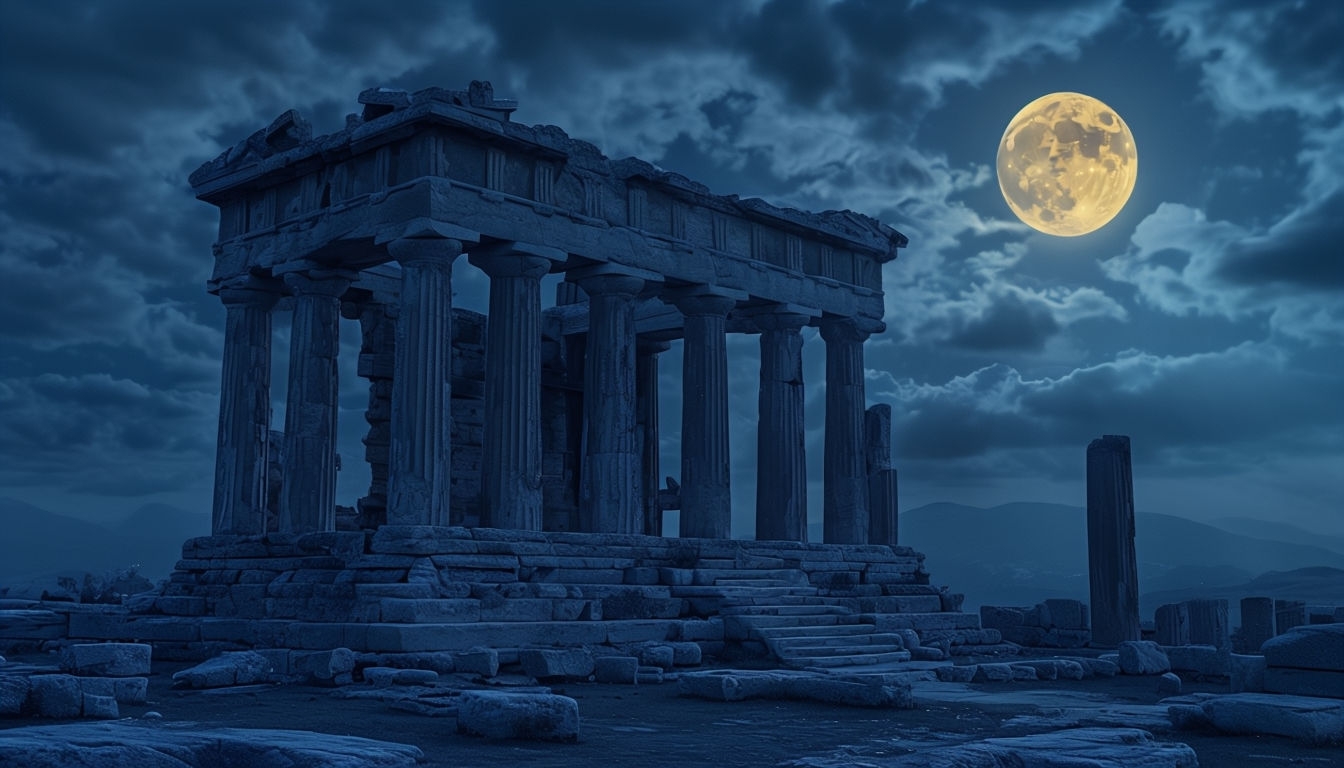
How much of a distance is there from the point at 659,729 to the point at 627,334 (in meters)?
12.8

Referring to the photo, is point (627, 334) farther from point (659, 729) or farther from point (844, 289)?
point (659, 729)

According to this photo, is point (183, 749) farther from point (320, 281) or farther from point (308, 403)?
point (320, 281)

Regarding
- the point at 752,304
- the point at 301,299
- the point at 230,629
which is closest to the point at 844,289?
the point at 752,304

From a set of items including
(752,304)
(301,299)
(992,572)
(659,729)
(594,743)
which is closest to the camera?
(594,743)

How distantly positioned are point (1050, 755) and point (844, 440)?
64.4 feet

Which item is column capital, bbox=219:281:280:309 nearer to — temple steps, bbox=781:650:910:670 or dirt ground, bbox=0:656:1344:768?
dirt ground, bbox=0:656:1344:768

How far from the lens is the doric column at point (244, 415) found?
2350cm

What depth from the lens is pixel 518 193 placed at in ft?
71.0

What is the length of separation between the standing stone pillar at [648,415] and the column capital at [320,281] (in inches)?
375

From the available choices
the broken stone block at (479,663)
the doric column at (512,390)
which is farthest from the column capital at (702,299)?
the broken stone block at (479,663)

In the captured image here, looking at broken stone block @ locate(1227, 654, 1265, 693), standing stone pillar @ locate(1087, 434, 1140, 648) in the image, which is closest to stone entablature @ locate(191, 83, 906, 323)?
standing stone pillar @ locate(1087, 434, 1140, 648)

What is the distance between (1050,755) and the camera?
8.38m

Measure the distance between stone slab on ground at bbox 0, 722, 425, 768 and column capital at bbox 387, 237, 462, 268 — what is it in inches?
512

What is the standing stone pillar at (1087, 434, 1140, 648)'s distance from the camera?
82.0 feet
